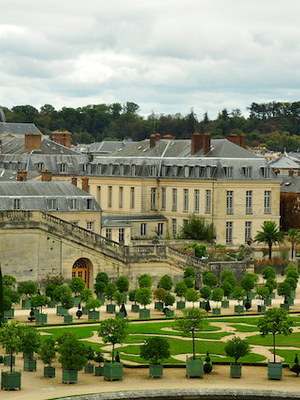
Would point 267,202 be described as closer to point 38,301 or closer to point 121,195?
point 121,195

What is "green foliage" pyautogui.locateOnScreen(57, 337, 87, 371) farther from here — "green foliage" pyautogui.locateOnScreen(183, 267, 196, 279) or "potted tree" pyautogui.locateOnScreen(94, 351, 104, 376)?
"green foliage" pyautogui.locateOnScreen(183, 267, 196, 279)

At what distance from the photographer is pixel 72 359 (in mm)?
41844

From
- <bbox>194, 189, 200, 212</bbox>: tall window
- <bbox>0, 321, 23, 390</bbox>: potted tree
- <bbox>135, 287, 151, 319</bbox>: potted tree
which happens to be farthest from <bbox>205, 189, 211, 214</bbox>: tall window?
<bbox>0, 321, 23, 390</bbox>: potted tree

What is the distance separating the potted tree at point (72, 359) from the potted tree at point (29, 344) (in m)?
1.53

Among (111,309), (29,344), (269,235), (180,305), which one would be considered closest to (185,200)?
(269,235)

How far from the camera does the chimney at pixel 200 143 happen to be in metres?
88.4

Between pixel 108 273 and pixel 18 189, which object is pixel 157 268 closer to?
pixel 108 273

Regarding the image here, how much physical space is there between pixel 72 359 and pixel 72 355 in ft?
0.44

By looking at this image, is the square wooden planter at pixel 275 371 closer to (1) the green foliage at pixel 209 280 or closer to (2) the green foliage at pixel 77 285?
(2) the green foliage at pixel 77 285

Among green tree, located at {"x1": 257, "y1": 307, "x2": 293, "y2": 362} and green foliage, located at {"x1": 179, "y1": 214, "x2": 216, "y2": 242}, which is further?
green foliage, located at {"x1": 179, "y1": 214, "x2": 216, "y2": 242}

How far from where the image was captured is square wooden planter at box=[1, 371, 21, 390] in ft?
134

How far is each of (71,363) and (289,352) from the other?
32.7 feet

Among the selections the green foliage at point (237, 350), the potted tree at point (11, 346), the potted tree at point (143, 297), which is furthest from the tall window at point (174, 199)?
the green foliage at point (237, 350)

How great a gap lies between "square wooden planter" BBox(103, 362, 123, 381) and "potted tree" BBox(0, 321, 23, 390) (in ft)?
9.82
